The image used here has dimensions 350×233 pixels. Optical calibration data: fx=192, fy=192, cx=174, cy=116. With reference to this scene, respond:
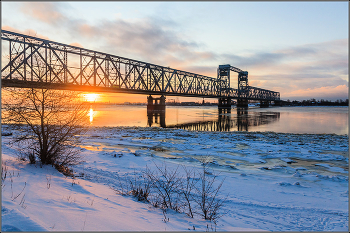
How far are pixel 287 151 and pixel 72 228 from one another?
11860mm

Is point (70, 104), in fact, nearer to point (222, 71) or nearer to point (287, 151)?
point (287, 151)

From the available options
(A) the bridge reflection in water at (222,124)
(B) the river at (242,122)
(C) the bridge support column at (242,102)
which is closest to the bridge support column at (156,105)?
(B) the river at (242,122)

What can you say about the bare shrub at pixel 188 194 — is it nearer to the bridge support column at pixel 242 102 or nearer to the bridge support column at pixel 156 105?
the bridge support column at pixel 156 105

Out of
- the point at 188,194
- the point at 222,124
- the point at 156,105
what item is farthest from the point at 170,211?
the point at 156,105

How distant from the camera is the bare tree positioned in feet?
22.3

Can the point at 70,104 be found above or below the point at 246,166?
above

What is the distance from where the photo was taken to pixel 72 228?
334 cm

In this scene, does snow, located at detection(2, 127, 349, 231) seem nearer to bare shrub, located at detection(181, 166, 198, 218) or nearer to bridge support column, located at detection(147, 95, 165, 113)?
bare shrub, located at detection(181, 166, 198, 218)

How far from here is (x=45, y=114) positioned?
7207 millimetres

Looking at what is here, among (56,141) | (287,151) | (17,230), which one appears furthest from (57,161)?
(287,151)

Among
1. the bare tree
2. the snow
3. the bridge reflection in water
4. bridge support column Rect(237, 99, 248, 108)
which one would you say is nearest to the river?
the bridge reflection in water

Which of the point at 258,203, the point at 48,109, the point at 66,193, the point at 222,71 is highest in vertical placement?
the point at 222,71

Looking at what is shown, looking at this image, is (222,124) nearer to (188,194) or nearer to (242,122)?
(242,122)

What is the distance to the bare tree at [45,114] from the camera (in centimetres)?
679
